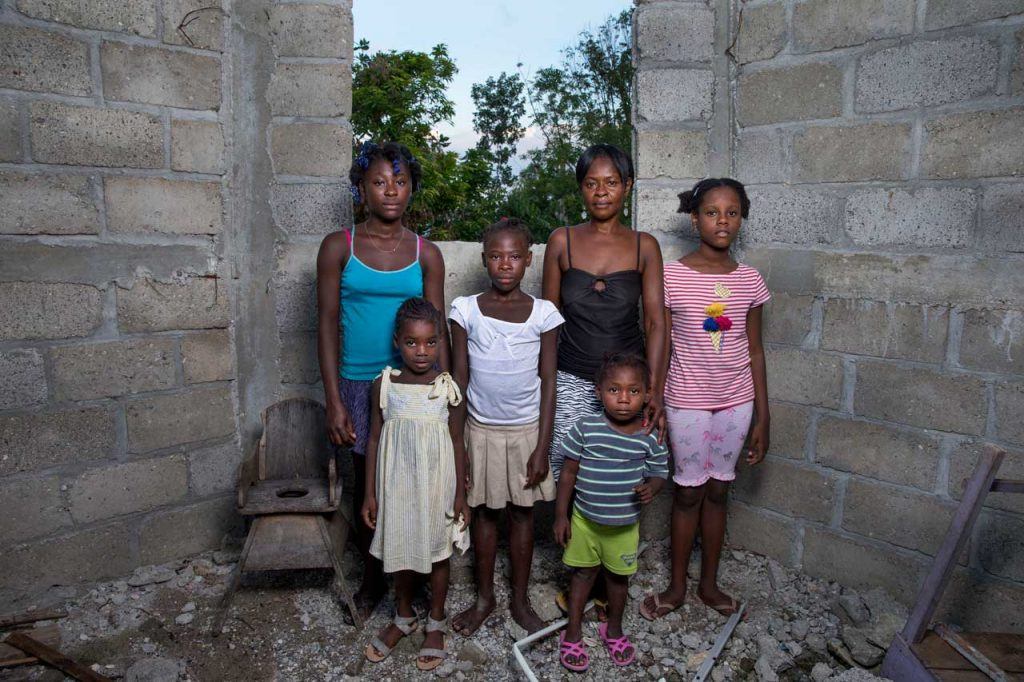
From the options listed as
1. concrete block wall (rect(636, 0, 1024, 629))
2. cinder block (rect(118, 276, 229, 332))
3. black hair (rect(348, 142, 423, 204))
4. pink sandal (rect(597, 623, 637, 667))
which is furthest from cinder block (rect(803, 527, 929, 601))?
cinder block (rect(118, 276, 229, 332))

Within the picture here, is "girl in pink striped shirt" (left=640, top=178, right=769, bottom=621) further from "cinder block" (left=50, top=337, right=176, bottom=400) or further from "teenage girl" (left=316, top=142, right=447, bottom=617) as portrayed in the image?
"cinder block" (left=50, top=337, right=176, bottom=400)

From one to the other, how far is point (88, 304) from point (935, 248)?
3297 millimetres

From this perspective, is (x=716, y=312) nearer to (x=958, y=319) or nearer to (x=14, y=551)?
(x=958, y=319)

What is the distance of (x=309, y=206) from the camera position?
3193mm

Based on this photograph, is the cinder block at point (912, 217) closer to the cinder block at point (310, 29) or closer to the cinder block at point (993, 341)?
the cinder block at point (993, 341)

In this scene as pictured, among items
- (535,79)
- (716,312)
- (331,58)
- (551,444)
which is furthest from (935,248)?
(535,79)

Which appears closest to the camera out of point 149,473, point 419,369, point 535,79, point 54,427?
point 419,369

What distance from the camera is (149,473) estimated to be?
3072 mm

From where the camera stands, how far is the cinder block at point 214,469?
A: 3.20 metres

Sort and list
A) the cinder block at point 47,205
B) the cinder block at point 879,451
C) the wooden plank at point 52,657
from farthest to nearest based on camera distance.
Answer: the cinder block at point 879,451 → the cinder block at point 47,205 → the wooden plank at point 52,657

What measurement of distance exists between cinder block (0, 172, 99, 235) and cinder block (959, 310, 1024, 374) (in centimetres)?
337

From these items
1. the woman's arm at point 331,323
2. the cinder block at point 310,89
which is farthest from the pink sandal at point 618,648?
the cinder block at point 310,89

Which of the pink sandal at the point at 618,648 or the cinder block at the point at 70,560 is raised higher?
the cinder block at the point at 70,560

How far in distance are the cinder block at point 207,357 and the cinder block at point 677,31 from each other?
227 cm
